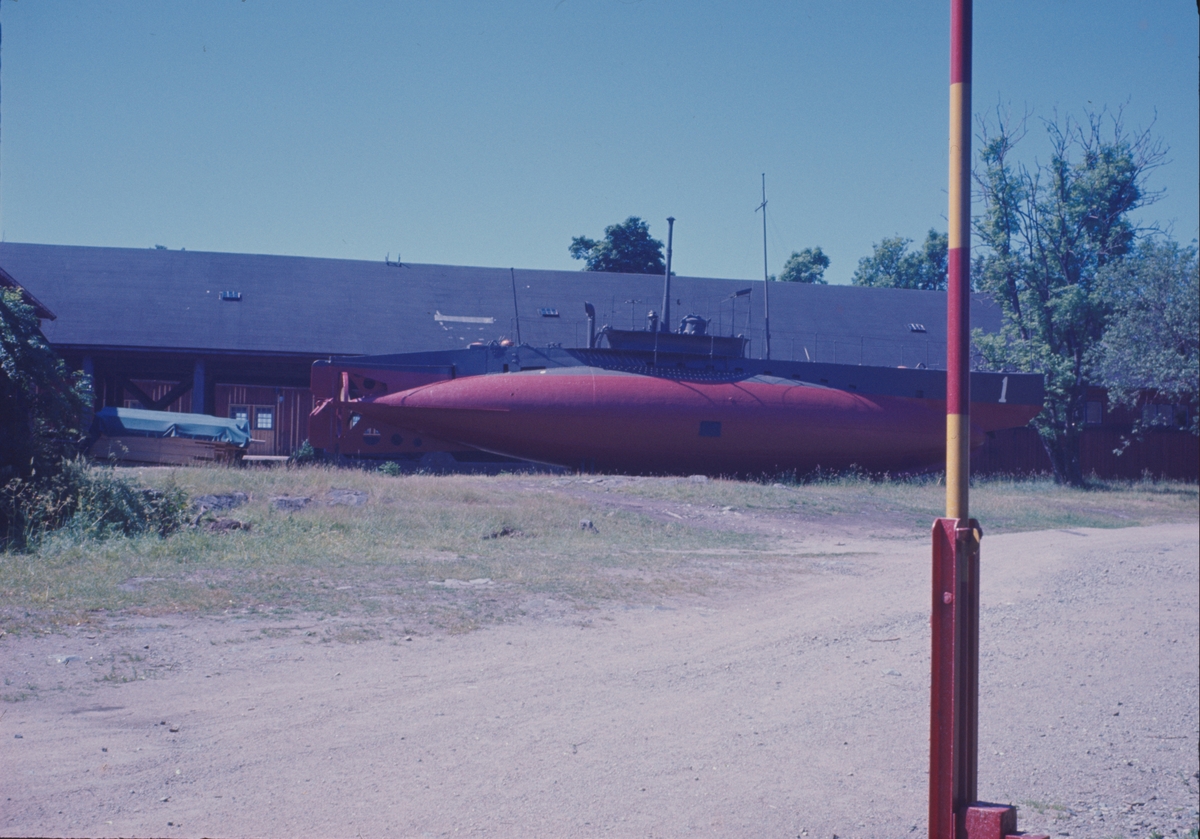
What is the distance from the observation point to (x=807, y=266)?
62688mm

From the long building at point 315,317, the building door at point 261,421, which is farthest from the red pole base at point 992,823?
the building door at point 261,421

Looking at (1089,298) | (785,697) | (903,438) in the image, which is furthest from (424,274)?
(785,697)

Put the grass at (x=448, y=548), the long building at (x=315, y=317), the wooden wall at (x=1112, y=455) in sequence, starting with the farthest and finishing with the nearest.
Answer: the wooden wall at (x=1112, y=455) < the long building at (x=315, y=317) < the grass at (x=448, y=548)

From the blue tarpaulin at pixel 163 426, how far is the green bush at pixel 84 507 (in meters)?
10.5

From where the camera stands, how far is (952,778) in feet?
9.86

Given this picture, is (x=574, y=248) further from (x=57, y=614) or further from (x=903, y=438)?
(x=57, y=614)

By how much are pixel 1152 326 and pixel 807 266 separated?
128 feet

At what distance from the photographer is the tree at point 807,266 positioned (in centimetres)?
6244

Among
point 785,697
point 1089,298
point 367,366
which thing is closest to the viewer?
point 785,697

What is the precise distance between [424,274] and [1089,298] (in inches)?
900

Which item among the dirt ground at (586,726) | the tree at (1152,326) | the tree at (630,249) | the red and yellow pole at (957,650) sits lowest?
the dirt ground at (586,726)

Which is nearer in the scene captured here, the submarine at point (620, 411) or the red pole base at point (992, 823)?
the red pole base at point (992, 823)

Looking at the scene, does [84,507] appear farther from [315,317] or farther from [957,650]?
[315,317]

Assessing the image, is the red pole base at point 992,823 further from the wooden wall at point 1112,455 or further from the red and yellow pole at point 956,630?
the wooden wall at point 1112,455
